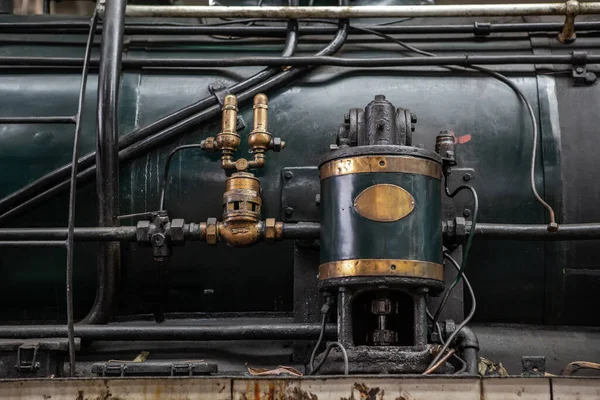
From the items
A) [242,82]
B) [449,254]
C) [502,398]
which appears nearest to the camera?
[502,398]

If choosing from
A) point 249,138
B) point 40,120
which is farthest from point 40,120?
point 249,138

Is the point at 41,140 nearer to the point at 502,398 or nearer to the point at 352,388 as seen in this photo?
the point at 352,388

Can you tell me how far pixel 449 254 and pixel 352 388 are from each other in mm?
575

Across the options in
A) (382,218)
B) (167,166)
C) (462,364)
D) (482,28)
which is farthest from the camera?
(482,28)

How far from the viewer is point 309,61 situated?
1.95m

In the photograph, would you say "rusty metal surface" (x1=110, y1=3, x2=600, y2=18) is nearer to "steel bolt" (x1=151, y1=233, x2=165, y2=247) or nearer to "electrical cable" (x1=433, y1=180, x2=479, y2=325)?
"electrical cable" (x1=433, y1=180, x2=479, y2=325)

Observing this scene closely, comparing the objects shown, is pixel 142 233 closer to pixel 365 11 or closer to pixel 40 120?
pixel 40 120

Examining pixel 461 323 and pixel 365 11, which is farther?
pixel 365 11

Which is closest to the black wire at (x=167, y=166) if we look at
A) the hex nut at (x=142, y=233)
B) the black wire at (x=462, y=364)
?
the hex nut at (x=142, y=233)

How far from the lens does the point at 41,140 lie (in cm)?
195

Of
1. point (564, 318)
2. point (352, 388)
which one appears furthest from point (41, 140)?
point (564, 318)

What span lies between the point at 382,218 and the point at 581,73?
0.79m

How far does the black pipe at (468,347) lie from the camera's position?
170cm

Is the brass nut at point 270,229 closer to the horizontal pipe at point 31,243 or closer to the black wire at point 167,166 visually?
the black wire at point 167,166
